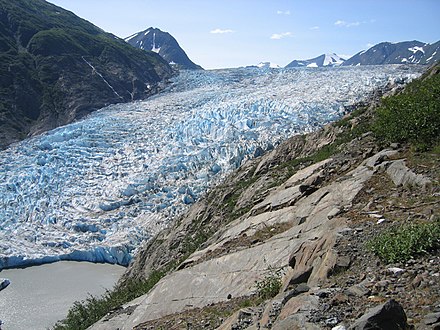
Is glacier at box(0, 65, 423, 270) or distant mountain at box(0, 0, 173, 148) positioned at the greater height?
distant mountain at box(0, 0, 173, 148)

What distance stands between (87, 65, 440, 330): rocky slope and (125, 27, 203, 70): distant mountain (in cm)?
7049

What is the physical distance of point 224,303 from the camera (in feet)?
20.9

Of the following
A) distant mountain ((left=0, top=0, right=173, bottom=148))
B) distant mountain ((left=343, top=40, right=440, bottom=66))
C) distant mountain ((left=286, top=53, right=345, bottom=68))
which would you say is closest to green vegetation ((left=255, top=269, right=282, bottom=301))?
distant mountain ((left=0, top=0, right=173, bottom=148))

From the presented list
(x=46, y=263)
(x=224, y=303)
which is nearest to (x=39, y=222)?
(x=46, y=263)

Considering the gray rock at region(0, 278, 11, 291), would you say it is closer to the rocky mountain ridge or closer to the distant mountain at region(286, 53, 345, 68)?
the rocky mountain ridge

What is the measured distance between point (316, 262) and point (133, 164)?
69.8ft

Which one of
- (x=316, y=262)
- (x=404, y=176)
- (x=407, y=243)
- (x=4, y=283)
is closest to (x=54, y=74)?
(x=4, y=283)

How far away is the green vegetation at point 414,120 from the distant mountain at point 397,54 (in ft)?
283

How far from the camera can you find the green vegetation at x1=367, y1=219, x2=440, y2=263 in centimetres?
448

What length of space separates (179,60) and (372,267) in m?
78.2

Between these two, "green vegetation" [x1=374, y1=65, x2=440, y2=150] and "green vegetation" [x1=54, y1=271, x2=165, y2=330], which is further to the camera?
"green vegetation" [x1=54, y1=271, x2=165, y2=330]

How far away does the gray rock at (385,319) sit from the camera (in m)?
3.41

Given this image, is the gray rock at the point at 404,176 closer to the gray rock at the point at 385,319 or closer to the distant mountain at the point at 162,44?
the gray rock at the point at 385,319

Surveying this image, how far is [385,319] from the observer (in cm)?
344
